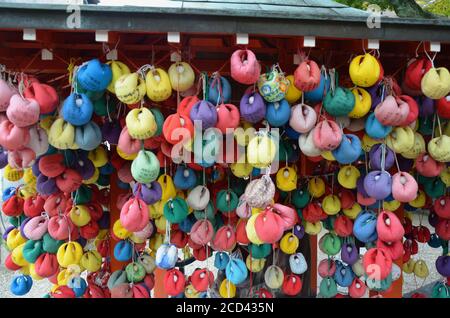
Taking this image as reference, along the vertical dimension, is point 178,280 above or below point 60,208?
below

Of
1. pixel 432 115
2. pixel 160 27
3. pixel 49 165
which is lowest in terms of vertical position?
pixel 49 165

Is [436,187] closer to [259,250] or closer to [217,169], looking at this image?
[259,250]

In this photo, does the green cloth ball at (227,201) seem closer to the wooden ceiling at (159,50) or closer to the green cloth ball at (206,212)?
the green cloth ball at (206,212)

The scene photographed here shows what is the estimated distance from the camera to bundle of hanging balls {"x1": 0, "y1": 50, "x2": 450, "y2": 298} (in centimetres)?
168

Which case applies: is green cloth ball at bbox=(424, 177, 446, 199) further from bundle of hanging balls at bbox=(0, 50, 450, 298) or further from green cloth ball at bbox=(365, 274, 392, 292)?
green cloth ball at bbox=(365, 274, 392, 292)

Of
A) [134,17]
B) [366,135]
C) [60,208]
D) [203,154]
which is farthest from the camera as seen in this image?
[60,208]

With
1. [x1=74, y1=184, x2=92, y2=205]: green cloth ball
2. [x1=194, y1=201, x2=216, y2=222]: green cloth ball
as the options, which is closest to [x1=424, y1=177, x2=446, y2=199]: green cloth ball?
[x1=194, y1=201, x2=216, y2=222]: green cloth ball

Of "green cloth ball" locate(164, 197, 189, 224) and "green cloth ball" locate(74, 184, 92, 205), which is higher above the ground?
"green cloth ball" locate(74, 184, 92, 205)

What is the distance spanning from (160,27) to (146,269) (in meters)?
1.29

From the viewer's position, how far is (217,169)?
2246 millimetres

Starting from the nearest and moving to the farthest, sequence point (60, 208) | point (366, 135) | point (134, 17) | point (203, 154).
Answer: point (134, 17), point (203, 154), point (366, 135), point (60, 208)

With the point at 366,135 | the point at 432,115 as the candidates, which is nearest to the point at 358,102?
the point at 366,135

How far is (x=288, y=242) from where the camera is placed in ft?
7.35

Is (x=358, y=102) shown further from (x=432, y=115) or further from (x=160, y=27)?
(x=160, y=27)
